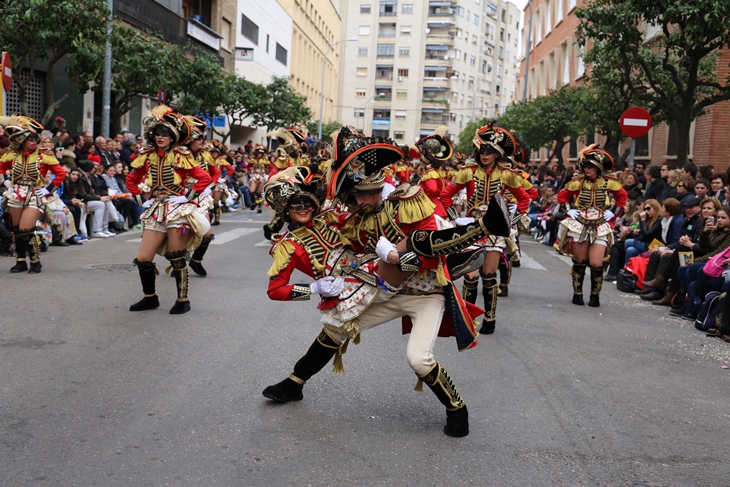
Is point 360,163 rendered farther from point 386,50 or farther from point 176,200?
point 386,50

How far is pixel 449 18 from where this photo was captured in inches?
4178

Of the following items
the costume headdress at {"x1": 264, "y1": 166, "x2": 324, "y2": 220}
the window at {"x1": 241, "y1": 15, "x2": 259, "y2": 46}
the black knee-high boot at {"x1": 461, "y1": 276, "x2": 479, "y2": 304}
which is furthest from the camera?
the window at {"x1": 241, "y1": 15, "x2": 259, "y2": 46}

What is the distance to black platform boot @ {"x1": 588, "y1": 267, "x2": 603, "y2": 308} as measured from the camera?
10.5 m

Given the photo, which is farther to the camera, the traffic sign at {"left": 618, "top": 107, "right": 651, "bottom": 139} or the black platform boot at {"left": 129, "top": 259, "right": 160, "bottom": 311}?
the traffic sign at {"left": 618, "top": 107, "right": 651, "bottom": 139}

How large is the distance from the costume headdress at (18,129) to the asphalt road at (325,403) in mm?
2075

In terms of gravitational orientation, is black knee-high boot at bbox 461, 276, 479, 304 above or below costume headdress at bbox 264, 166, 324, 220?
below

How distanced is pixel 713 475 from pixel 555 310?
569 cm

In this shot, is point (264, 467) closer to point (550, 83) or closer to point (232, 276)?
point (232, 276)

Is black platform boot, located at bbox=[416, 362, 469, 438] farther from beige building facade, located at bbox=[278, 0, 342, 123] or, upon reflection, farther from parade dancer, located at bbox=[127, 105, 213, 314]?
beige building facade, located at bbox=[278, 0, 342, 123]

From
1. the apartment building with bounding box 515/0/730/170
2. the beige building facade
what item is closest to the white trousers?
the apartment building with bounding box 515/0/730/170

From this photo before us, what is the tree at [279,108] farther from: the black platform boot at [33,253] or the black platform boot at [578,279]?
the black platform boot at [578,279]

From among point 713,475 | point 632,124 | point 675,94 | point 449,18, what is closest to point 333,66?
point 449,18

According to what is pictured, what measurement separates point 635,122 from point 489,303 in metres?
9.55

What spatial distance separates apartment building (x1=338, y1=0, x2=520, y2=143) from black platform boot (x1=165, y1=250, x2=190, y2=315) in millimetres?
96570
